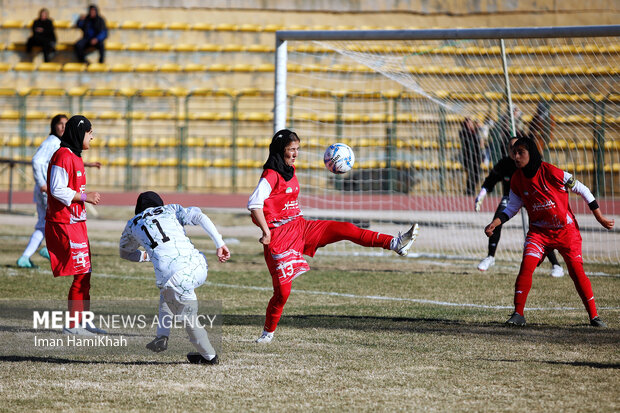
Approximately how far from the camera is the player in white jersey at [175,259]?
5.78m

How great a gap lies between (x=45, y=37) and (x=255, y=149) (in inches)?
279

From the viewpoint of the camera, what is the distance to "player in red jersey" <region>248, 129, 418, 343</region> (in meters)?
6.73

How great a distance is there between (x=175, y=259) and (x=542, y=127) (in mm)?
10812

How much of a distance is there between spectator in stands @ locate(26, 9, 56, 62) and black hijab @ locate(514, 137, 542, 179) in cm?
1914

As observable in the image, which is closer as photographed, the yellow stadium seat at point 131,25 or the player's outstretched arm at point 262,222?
the player's outstretched arm at point 262,222

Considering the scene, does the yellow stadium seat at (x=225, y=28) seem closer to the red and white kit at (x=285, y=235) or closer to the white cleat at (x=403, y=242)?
the red and white kit at (x=285, y=235)

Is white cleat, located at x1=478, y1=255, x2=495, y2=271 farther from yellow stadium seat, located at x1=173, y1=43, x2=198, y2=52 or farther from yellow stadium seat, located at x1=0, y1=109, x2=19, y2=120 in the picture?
yellow stadium seat, located at x1=0, y1=109, x2=19, y2=120

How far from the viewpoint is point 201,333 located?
5824mm

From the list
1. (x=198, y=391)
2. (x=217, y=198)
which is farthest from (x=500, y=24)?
(x=198, y=391)

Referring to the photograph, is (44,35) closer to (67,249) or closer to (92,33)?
(92,33)

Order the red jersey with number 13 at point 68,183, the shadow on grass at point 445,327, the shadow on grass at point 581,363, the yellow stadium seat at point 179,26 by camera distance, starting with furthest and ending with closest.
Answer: the yellow stadium seat at point 179,26 < the red jersey with number 13 at point 68,183 < the shadow on grass at point 445,327 < the shadow on grass at point 581,363

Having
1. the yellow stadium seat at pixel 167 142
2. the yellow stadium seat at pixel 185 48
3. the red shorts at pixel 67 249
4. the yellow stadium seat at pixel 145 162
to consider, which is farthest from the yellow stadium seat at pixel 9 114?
the red shorts at pixel 67 249

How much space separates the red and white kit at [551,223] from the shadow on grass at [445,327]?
454mm

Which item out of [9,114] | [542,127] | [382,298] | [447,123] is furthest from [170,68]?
[382,298]
